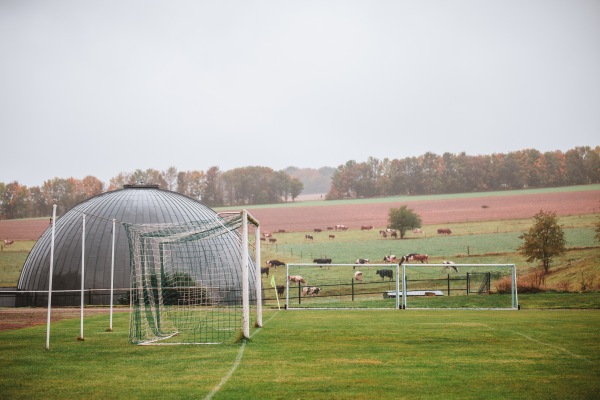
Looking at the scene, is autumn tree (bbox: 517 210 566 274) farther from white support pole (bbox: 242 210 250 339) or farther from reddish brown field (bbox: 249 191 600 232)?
white support pole (bbox: 242 210 250 339)

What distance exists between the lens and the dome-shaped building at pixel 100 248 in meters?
43.8

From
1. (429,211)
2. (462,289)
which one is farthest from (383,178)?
(462,289)

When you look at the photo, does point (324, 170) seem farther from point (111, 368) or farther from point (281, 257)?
point (111, 368)

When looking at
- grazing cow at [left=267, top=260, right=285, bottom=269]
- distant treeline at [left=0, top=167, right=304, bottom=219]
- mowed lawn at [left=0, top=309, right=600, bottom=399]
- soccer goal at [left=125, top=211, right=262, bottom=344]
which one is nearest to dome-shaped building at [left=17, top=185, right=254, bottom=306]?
soccer goal at [left=125, top=211, right=262, bottom=344]

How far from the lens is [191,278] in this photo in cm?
4112

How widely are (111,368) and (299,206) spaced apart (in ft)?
244

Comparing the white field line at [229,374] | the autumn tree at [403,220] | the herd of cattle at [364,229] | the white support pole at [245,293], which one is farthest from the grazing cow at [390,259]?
the white field line at [229,374]

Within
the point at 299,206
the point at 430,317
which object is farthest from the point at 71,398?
the point at 299,206

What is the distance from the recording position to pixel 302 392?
38.4ft

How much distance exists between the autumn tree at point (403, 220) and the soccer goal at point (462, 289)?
12.5 metres

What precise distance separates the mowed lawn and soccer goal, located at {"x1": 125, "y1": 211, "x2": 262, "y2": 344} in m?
1.26

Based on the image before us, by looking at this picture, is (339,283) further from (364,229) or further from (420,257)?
(364,229)

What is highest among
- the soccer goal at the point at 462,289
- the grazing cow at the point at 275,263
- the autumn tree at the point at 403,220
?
the autumn tree at the point at 403,220

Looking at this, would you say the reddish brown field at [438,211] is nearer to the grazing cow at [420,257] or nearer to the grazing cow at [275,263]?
the grazing cow at [275,263]
